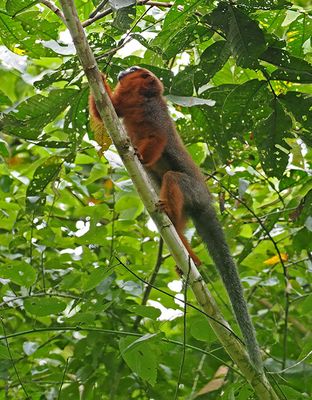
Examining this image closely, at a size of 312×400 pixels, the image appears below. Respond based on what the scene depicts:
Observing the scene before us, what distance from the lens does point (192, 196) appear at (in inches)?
163

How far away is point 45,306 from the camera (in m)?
2.81

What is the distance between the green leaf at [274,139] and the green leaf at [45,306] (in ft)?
3.36

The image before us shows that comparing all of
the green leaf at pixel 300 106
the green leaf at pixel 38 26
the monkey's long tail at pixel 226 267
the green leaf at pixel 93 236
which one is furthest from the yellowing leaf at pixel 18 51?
the monkey's long tail at pixel 226 267

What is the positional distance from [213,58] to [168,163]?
1570mm

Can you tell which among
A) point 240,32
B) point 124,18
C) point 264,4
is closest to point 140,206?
point 124,18

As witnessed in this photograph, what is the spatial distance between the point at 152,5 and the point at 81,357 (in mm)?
1861

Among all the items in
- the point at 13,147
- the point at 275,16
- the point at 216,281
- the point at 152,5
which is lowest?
the point at 216,281

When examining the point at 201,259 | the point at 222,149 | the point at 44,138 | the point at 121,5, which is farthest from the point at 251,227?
the point at 121,5

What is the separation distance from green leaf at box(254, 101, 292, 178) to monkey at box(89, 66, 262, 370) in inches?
39.7

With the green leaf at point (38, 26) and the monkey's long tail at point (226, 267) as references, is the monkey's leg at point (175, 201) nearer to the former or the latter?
the monkey's long tail at point (226, 267)

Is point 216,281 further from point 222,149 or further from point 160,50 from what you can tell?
point 160,50

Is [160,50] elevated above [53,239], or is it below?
above

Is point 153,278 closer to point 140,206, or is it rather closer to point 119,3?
point 140,206

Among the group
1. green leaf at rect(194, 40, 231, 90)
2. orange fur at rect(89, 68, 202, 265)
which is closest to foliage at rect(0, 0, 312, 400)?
green leaf at rect(194, 40, 231, 90)
